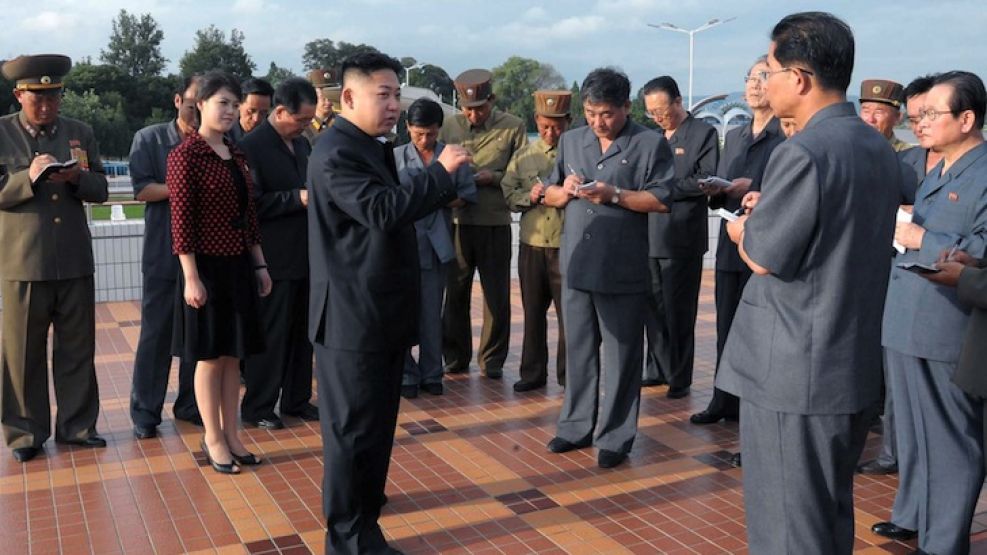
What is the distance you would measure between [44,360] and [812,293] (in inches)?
156

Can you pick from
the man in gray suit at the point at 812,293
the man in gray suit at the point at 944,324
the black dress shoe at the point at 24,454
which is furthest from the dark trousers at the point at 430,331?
the man in gray suit at the point at 812,293

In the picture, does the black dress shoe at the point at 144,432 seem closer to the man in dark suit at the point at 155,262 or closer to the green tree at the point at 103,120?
the man in dark suit at the point at 155,262

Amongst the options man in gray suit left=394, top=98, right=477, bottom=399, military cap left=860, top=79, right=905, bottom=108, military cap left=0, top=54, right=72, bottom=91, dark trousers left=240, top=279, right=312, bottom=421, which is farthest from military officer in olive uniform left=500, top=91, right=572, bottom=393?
military cap left=0, top=54, right=72, bottom=91

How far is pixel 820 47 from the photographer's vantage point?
2398 millimetres

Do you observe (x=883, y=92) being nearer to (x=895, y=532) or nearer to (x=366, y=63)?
(x=895, y=532)

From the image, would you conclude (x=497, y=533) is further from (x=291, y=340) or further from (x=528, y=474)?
(x=291, y=340)

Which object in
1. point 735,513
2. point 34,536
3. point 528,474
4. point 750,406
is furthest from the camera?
point 528,474

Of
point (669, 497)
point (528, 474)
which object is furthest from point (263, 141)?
point (669, 497)

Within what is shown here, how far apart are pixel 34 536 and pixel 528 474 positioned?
2.21m

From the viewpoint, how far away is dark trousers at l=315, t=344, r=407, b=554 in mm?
3375

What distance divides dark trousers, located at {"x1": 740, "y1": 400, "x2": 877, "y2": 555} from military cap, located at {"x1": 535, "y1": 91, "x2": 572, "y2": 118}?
347 cm

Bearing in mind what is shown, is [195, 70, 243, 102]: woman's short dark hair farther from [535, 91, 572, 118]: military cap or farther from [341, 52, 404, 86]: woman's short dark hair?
[535, 91, 572, 118]: military cap

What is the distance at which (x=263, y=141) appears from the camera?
16.9 ft

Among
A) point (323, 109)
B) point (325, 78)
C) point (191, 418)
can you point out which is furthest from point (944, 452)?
point (325, 78)
